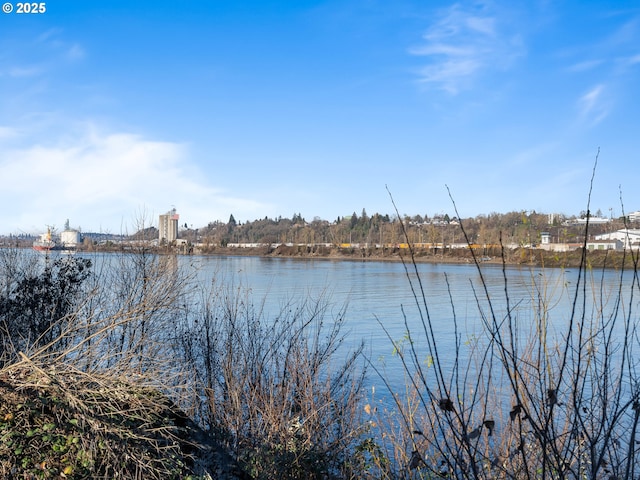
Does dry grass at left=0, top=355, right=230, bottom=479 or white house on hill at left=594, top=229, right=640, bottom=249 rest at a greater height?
white house on hill at left=594, top=229, right=640, bottom=249

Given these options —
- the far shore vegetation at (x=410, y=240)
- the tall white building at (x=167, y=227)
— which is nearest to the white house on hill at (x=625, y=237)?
the far shore vegetation at (x=410, y=240)

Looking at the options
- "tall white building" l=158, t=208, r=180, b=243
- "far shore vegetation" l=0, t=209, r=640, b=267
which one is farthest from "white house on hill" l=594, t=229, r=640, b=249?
"tall white building" l=158, t=208, r=180, b=243

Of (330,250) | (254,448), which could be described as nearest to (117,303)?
(254,448)

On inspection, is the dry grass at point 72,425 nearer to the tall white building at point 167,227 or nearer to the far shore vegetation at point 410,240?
the far shore vegetation at point 410,240

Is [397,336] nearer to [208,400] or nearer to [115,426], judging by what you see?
[208,400]

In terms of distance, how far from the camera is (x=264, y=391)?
8680 mm

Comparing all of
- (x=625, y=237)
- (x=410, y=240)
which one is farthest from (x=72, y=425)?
(x=410, y=240)

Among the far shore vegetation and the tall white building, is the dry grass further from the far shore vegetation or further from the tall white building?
the tall white building

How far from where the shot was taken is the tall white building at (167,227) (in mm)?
16741

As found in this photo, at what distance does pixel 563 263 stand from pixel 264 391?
19.3ft

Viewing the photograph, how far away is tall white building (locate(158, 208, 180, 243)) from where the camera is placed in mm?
16741

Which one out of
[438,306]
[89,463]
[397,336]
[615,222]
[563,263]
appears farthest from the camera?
[438,306]

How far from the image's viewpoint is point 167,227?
1911 cm

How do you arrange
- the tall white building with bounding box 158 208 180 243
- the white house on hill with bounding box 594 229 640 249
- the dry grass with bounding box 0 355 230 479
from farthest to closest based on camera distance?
the tall white building with bounding box 158 208 180 243, the dry grass with bounding box 0 355 230 479, the white house on hill with bounding box 594 229 640 249
